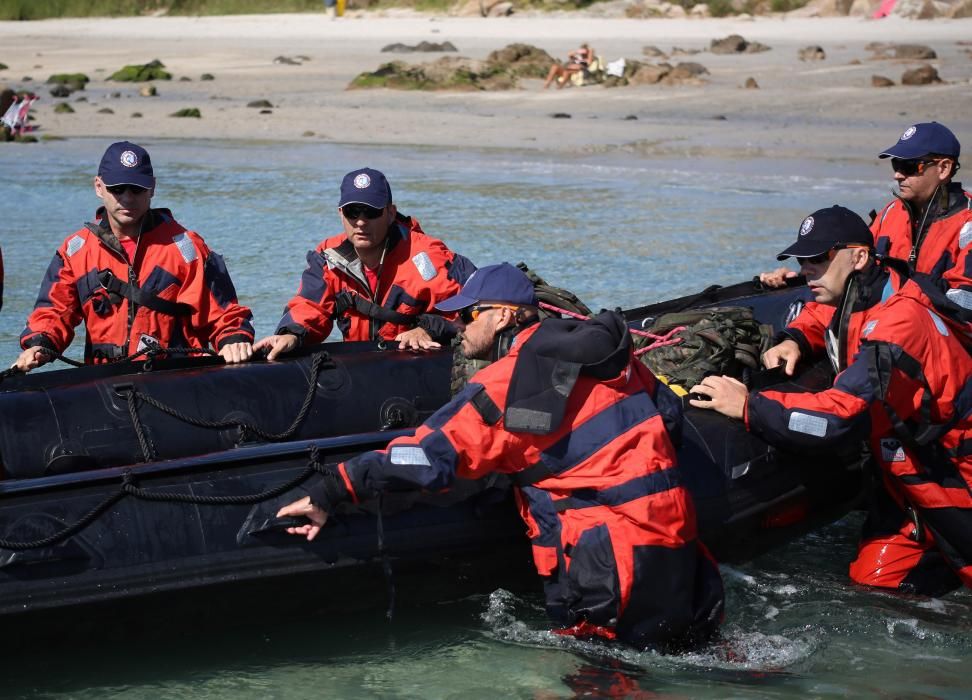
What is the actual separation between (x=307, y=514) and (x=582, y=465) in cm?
80

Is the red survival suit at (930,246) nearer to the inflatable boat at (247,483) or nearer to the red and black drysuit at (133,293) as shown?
the inflatable boat at (247,483)

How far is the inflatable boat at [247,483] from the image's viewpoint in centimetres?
390

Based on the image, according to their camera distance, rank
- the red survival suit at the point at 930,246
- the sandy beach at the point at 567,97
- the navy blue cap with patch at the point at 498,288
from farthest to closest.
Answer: the sandy beach at the point at 567,97
the red survival suit at the point at 930,246
the navy blue cap with patch at the point at 498,288

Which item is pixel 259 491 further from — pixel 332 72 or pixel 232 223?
pixel 332 72

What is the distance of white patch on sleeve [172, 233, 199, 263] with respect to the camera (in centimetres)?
507

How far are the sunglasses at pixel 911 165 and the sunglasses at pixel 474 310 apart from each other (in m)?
2.20

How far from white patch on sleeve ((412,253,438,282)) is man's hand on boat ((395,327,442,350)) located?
0.22m

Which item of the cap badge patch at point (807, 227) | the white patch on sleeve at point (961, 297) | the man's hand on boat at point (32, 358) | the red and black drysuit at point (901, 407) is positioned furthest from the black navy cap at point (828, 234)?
the man's hand on boat at point (32, 358)

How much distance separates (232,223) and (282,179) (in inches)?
89.3

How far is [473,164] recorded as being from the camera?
14625mm

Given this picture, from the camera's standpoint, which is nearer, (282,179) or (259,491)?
(259,491)

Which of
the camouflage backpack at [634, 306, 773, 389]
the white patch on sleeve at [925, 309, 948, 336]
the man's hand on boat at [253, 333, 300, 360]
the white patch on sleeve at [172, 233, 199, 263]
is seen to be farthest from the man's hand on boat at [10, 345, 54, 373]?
the white patch on sleeve at [925, 309, 948, 336]

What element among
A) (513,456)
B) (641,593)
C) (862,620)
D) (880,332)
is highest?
(880,332)

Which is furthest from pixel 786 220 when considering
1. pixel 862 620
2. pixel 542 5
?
pixel 542 5
